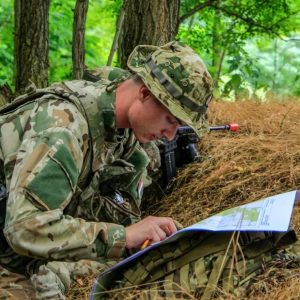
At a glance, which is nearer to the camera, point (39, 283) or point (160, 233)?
point (160, 233)

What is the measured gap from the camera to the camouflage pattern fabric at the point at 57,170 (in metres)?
1.85

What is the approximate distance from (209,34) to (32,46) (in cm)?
237

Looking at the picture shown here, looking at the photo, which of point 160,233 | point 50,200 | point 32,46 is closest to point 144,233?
point 160,233

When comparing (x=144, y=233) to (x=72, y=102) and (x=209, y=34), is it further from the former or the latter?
(x=209, y=34)

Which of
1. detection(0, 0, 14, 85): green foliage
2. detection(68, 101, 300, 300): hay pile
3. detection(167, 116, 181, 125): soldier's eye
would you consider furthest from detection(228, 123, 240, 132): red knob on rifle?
detection(0, 0, 14, 85): green foliage

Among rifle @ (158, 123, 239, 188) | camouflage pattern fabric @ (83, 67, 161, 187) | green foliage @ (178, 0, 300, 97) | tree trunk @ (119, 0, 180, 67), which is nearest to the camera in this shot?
camouflage pattern fabric @ (83, 67, 161, 187)

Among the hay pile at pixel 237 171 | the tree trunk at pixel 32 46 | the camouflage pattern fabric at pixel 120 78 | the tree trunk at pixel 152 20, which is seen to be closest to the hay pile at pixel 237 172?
the hay pile at pixel 237 171

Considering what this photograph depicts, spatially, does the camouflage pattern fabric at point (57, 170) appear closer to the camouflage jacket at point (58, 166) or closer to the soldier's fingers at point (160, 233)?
the camouflage jacket at point (58, 166)

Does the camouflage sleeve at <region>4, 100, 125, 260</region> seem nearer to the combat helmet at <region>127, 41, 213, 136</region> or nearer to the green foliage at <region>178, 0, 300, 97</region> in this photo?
the combat helmet at <region>127, 41, 213, 136</region>

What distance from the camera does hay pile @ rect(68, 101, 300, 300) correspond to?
317 centimetres

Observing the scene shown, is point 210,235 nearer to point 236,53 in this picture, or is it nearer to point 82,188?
point 82,188

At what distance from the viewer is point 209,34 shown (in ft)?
21.1

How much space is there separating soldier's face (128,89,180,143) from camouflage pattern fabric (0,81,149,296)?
10 cm

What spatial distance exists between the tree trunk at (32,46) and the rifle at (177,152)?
5.68 ft
